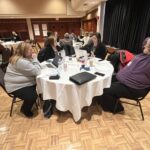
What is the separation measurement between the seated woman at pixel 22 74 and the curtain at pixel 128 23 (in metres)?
3.36

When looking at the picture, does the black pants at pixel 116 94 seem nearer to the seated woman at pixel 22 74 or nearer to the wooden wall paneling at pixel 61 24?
the seated woman at pixel 22 74

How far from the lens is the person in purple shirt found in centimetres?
166

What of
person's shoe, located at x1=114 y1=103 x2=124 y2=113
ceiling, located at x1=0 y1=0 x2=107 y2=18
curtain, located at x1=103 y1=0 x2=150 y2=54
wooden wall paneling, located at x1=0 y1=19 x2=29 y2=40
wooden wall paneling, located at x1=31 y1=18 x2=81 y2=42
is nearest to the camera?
person's shoe, located at x1=114 y1=103 x2=124 y2=113

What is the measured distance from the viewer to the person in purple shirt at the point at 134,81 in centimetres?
166

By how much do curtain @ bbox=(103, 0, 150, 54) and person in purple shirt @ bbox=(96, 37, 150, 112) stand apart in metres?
2.25

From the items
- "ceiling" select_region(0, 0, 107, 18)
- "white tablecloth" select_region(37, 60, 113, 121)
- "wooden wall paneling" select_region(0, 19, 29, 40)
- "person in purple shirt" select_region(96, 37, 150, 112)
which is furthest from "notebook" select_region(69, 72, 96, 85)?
"wooden wall paneling" select_region(0, 19, 29, 40)

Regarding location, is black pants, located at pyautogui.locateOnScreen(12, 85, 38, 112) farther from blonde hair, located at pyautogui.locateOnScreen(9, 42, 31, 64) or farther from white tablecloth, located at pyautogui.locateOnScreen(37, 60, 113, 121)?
blonde hair, located at pyautogui.locateOnScreen(9, 42, 31, 64)

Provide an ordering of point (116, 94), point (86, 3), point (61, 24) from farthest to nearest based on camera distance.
Answer: 1. point (61, 24)
2. point (86, 3)
3. point (116, 94)

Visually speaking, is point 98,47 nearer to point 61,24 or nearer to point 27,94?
point 27,94

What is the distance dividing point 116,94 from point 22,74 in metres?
1.47

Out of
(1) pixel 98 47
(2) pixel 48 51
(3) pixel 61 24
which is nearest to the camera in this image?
(2) pixel 48 51

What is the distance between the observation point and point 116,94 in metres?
1.86

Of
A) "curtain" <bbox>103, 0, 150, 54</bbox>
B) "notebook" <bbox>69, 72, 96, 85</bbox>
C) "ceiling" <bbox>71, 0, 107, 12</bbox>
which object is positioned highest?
"ceiling" <bbox>71, 0, 107, 12</bbox>

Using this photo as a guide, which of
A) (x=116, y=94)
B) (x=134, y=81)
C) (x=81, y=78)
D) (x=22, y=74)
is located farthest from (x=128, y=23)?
(x=22, y=74)
